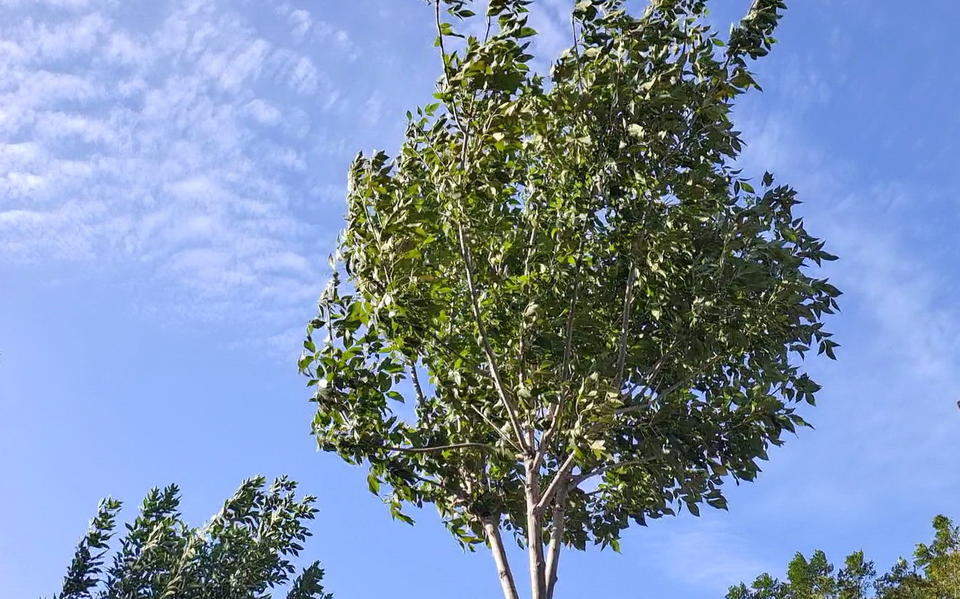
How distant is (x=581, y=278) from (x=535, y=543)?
11.1 ft

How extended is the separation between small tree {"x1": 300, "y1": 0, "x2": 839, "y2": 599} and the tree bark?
1.9 inches

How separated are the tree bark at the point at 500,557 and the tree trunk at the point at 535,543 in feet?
1.61

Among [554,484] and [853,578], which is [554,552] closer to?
[554,484]

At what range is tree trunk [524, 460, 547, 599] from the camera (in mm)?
11516

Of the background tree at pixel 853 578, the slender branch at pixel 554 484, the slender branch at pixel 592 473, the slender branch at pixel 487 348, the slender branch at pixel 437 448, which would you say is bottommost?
the slender branch at pixel 554 484

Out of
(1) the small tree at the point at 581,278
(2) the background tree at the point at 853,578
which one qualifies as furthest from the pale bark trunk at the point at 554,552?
(2) the background tree at the point at 853,578

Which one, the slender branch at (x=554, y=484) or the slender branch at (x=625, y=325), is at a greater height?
the slender branch at (x=625, y=325)

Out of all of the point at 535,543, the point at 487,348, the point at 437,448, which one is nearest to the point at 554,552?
the point at 535,543

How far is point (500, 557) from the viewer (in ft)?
40.5

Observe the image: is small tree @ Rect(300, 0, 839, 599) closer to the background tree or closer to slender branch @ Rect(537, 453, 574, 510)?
slender branch @ Rect(537, 453, 574, 510)

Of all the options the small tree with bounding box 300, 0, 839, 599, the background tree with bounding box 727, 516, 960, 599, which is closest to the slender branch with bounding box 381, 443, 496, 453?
the small tree with bounding box 300, 0, 839, 599

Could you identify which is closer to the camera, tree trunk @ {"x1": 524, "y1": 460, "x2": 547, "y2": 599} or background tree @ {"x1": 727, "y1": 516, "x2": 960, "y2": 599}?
tree trunk @ {"x1": 524, "y1": 460, "x2": 547, "y2": 599}

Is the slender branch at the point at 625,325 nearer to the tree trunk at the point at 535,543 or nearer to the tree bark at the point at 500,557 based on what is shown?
the tree trunk at the point at 535,543

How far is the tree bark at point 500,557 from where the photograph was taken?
11977mm
